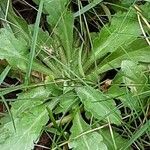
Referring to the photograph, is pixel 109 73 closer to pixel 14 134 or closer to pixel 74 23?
pixel 74 23

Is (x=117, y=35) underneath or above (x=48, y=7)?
underneath

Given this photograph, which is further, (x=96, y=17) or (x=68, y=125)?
(x=96, y=17)

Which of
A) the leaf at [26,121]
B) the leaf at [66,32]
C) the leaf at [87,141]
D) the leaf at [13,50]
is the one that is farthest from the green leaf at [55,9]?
the leaf at [87,141]

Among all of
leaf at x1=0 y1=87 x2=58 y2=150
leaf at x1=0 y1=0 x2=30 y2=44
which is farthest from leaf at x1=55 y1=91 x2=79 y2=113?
leaf at x1=0 y1=0 x2=30 y2=44

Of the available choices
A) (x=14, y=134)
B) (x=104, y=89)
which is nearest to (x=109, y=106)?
(x=104, y=89)

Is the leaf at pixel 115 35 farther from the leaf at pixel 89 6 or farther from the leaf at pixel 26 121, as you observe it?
the leaf at pixel 26 121

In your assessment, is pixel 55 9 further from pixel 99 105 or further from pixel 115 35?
pixel 99 105
